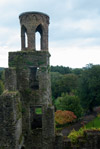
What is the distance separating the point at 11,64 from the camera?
12.7 meters

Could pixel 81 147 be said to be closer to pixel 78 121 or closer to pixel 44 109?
pixel 44 109

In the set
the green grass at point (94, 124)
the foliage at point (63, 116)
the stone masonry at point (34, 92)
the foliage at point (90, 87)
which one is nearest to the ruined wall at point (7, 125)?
the stone masonry at point (34, 92)

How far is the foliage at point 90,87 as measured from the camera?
35.1m

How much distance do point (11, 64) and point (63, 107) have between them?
1960cm

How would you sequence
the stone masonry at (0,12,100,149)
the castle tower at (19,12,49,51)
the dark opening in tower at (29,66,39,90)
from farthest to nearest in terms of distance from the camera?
1. the dark opening in tower at (29,66,39,90)
2. the castle tower at (19,12,49,51)
3. the stone masonry at (0,12,100,149)

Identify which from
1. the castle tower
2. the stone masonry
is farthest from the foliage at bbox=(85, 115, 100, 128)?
the castle tower

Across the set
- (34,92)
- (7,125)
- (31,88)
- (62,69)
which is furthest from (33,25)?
(62,69)

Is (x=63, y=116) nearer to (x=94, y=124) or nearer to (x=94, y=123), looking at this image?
(x=94, y=124)

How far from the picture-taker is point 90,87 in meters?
35.3

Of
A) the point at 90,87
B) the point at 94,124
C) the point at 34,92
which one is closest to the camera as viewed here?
the point at 34,92

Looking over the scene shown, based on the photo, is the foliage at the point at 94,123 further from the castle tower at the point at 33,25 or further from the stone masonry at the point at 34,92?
the castle tower at the point at 33,25

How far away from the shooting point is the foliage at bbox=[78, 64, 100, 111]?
35.1m

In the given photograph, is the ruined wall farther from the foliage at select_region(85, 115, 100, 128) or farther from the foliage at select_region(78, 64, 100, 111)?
the foliage at select_region(78, 64, 100, 111)

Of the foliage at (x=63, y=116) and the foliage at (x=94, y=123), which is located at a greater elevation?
the foliage at (x=63, y=116)
